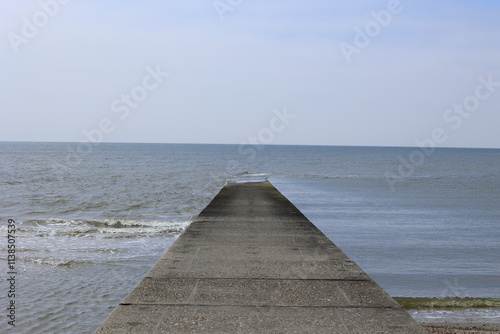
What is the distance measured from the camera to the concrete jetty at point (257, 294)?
217 inches

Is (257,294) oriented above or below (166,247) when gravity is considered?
above

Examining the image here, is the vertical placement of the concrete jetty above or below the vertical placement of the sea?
above

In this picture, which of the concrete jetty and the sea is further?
the sea

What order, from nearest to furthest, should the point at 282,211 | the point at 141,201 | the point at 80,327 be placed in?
the point at 80,327 < the point at 282,211 < the point at 141,201

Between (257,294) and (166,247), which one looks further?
(166,247)

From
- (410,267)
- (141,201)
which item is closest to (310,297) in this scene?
(410,267)

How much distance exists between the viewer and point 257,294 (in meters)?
6.59

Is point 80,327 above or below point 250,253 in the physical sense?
below

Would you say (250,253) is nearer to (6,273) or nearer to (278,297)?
(278,297)

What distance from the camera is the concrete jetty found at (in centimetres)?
550

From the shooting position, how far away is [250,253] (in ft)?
30.6

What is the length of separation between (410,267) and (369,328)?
6176 millimetres

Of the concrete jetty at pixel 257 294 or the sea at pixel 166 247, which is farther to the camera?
the sea at pixel 166 247

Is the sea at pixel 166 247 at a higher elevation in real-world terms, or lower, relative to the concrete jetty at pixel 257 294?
lower
